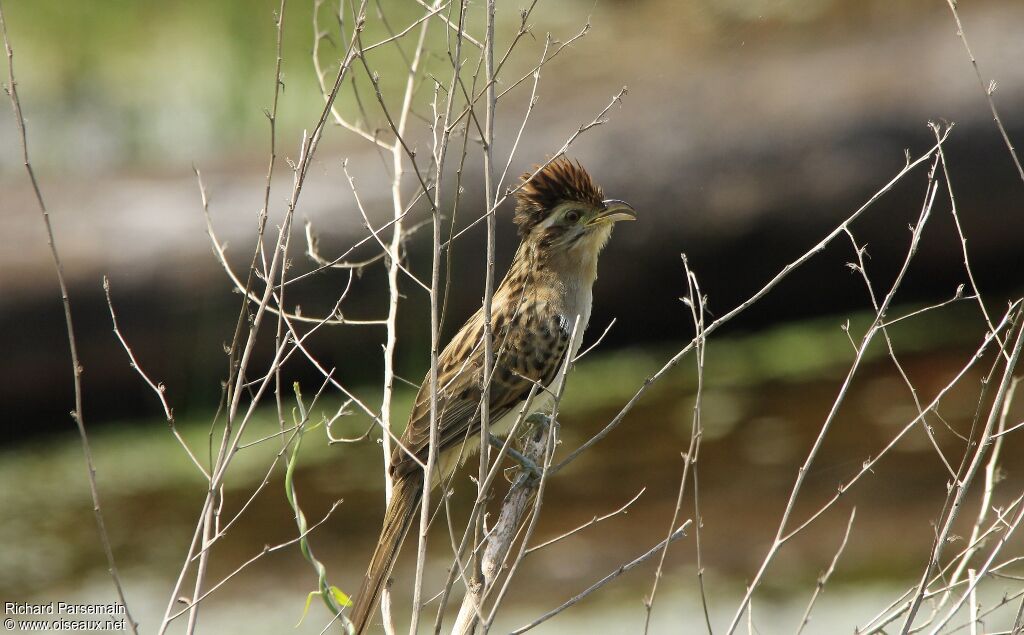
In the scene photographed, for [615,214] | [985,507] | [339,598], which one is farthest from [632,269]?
[339,598]

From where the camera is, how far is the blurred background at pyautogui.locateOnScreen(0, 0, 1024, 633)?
8.08 meters

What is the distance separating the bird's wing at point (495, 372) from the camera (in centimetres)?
539

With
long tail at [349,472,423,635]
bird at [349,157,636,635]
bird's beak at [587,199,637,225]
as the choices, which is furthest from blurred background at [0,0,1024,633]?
long tail at [349,472,423,635]

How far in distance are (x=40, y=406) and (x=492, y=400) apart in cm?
527

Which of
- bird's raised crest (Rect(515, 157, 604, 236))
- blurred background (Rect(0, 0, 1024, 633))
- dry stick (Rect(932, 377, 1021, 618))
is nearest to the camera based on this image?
dry stick (Rect(932, 377, 1021, 618))

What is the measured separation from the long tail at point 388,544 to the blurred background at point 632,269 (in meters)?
2.46

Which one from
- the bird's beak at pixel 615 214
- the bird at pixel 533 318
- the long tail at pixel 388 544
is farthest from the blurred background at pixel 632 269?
the long tail at pixel 388 544

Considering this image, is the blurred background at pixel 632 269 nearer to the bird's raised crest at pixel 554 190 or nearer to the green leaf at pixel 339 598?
the bird's raised crest at pixel 554 190

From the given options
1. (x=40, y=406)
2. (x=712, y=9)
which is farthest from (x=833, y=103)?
(x=40, y=406)

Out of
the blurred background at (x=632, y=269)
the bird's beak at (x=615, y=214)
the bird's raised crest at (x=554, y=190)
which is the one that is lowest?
the blurred background at (x=632, y=269)

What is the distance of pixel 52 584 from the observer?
7.25 meters

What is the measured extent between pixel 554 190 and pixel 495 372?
0.88 metres

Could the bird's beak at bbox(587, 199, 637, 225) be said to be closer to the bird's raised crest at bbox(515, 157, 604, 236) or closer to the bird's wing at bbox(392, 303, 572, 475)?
the bird's raised crest at bbox(515, 157, 604, 236)

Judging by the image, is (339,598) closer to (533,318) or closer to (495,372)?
(495,372)
